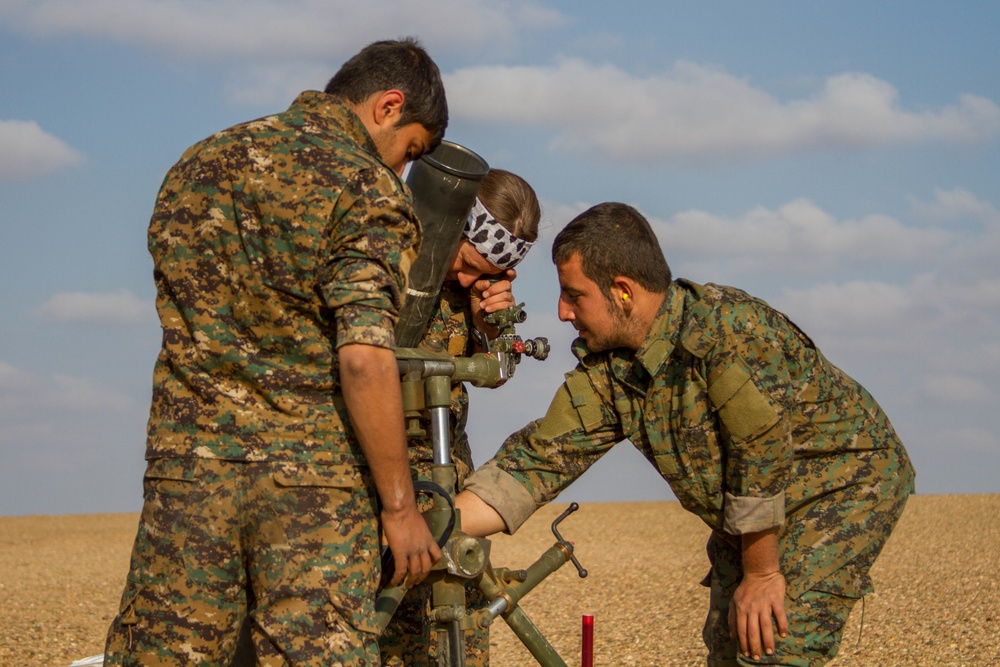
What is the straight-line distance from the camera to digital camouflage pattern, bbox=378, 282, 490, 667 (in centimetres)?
466

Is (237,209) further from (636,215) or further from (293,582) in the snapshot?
(636,215)

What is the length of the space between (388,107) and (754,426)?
5.40ft

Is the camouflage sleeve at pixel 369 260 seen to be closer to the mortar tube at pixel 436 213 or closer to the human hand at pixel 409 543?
the human hand at pixel 409 543

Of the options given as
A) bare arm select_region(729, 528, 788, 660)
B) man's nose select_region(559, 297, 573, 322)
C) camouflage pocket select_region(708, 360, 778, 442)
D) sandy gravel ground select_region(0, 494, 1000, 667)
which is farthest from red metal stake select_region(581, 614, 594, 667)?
sandy gravel ground select_region(0, 494, 1000, 667)

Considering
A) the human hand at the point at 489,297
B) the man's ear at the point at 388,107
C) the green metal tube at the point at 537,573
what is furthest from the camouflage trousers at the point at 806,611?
the man's ear at the point at 388,107

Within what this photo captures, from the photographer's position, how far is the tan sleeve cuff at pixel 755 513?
14.0 ft

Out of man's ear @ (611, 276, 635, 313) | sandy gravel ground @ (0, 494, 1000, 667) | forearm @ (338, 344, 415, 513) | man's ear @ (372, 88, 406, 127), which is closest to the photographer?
forearm @ (338, 344, 415, 513)

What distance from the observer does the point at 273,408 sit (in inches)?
132

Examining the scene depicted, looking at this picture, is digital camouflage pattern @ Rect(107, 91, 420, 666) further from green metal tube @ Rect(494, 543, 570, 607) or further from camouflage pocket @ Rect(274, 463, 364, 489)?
green metal tube @ Rect(494, 543, 570, 607)

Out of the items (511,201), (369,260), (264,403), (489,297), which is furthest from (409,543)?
(511,201)

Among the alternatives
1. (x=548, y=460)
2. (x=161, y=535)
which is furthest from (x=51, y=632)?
(x=161, y=535)

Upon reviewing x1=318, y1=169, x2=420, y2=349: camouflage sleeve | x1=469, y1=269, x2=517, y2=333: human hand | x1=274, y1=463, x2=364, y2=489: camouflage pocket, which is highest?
x1=469, y1=269, x2=517, y2=333: human hand

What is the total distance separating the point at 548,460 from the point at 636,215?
1007 millimetres

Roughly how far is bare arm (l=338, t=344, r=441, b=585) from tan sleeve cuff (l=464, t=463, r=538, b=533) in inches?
47.7
